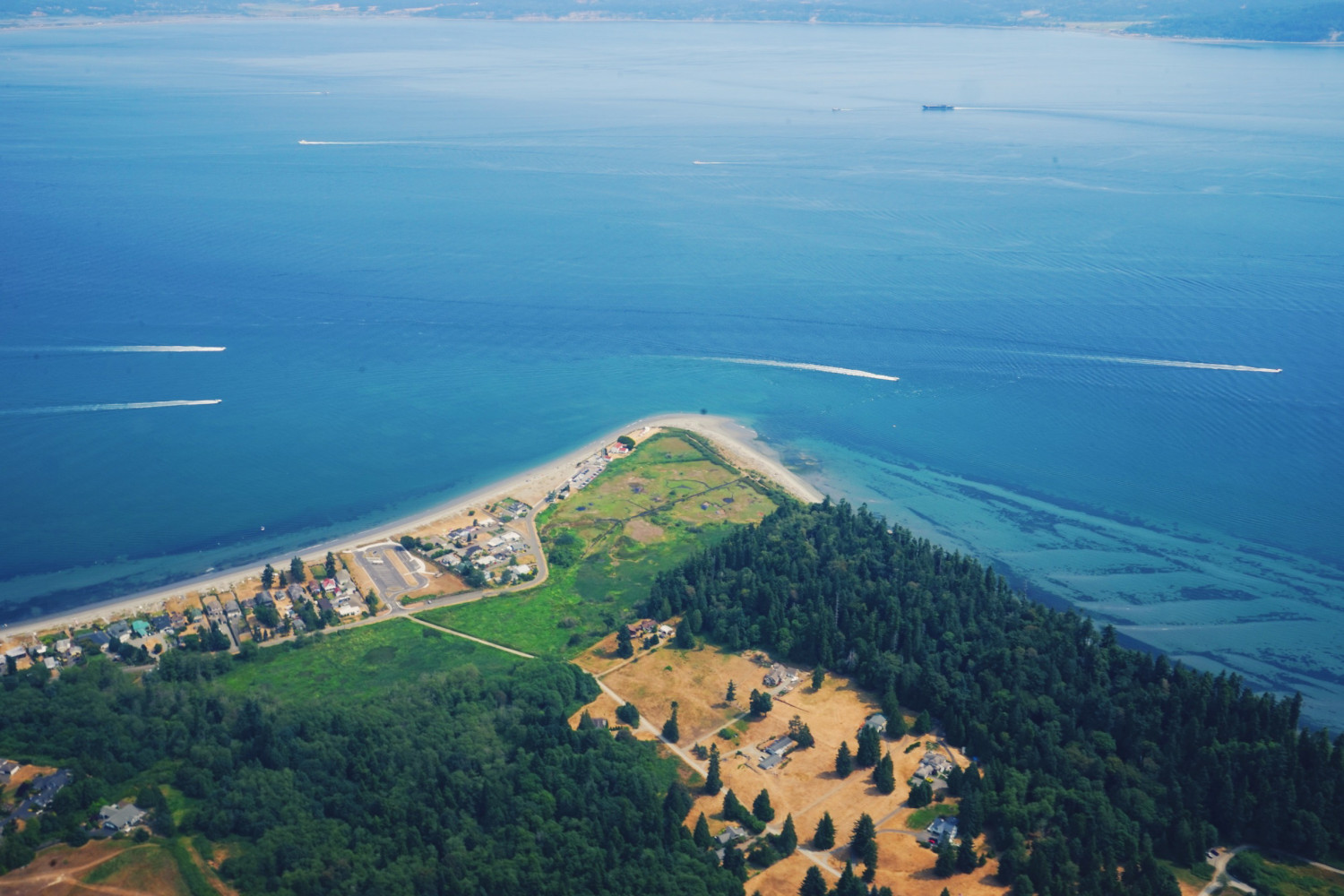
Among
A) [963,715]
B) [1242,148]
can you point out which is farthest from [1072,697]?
[1242,148]

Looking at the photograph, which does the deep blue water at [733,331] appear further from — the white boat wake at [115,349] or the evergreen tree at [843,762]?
the evergreen tree at [843,762]

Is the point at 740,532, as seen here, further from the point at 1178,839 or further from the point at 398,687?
the point at 1178,839

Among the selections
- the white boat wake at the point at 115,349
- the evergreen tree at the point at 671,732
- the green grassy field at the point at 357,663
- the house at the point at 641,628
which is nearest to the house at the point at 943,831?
the evergreen tree at the point at 671,732

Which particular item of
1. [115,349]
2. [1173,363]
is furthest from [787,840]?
[115,349]

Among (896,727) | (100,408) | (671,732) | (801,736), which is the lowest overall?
(671,732)

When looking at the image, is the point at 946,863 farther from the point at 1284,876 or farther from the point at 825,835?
the point at 1284,876

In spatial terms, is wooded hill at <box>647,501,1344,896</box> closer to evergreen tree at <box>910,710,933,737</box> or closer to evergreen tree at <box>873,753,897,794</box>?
evergreen tree at <box>910,710,933,737</box>
